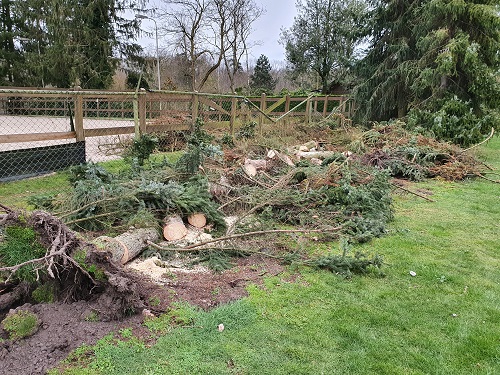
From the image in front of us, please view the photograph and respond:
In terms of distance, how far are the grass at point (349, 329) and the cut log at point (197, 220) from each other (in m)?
1.43

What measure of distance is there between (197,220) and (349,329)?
7.74ft

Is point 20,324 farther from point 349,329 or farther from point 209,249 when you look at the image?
point 349,329

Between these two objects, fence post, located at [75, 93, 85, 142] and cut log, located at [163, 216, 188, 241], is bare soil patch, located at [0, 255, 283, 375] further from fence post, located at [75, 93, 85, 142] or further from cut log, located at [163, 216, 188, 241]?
fence post, located at [75, 93, 85, 142]

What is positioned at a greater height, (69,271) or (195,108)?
(195,108)

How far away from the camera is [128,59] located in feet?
81.8

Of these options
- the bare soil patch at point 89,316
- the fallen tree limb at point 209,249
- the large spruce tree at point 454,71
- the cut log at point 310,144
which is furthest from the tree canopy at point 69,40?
the bare soil patch at point 89,316

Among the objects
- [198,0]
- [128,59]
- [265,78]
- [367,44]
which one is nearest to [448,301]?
[367,44]

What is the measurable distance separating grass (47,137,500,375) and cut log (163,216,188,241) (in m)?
1.29

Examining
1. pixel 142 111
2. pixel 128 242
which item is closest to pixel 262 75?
pixel 142 111

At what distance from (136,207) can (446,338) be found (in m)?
3.17

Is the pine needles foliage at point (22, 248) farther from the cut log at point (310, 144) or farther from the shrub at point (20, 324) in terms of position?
the cut log at point (310, 144)

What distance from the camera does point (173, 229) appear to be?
4.10 metres

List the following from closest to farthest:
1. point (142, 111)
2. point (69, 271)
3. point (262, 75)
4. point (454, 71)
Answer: point (69, 271) → point (142, 111) → point (454, 71) → point (262, 75)

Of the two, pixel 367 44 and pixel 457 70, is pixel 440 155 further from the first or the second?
pixel 367 44
